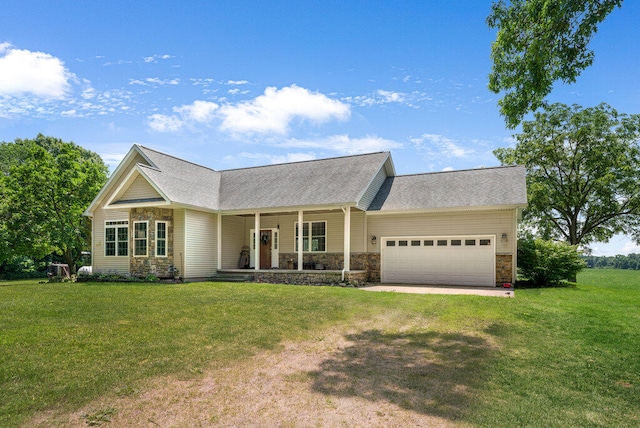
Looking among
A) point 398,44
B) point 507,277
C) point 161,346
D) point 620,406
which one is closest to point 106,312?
point 161,346

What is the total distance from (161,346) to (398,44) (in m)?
11.0

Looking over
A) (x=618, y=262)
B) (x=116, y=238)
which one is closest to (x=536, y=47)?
(x=116, y=238)

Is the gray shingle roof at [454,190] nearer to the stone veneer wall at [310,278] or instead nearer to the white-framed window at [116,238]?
the stone veneer wall at [310,278]

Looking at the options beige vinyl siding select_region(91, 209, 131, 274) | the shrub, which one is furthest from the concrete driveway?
beige vinyl siding select_region(91, 209, 131, 274)

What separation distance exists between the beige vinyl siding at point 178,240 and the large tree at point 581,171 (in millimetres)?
20852

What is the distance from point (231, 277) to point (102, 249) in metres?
6.74

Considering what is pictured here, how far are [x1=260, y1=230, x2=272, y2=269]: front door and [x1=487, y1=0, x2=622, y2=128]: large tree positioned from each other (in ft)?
42.7

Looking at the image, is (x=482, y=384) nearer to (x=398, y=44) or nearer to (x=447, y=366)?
(x=447, y=366)

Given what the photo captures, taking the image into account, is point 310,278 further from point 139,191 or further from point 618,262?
point 618,262

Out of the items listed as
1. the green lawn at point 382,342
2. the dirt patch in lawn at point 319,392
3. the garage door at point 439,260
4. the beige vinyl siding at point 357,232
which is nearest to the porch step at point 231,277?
the beige vinyl siding at point 357,232

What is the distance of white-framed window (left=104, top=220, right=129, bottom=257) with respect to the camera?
1883cm

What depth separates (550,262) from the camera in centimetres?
1602

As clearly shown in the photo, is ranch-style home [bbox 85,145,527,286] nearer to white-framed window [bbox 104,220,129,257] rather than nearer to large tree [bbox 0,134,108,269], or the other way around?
white-framed window [bbox 104,220,129,257]

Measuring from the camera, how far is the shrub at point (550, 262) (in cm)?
1591
